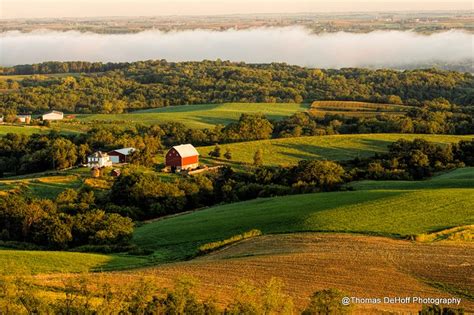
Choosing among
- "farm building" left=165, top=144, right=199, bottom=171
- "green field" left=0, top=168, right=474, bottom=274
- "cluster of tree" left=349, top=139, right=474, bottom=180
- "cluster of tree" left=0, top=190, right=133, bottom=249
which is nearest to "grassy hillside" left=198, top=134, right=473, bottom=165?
"farm building" left=165, top=144, right=199, bottom=171

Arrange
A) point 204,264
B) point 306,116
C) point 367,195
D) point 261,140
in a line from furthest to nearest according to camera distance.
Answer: point 306,116 < point 261,140 < point 367,195 < point 204,264

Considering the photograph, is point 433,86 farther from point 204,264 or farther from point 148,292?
point 148,292

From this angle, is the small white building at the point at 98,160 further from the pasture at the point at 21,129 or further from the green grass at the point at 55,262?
the green grass at the point at 55,262

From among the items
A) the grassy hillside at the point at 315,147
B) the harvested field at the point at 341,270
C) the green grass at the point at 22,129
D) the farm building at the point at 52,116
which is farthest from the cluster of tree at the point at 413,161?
the farm building at the point at 52,116

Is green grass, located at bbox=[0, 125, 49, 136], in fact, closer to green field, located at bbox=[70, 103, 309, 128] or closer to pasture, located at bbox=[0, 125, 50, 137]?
pasture, located at bbox=[0, 125, 50, 137]

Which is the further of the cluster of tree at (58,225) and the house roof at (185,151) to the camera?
the house roof at (185,151)

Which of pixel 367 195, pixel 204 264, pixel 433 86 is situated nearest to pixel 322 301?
pixel 204 264

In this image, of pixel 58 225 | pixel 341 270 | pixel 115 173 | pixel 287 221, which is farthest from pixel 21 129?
pixel 341 270
